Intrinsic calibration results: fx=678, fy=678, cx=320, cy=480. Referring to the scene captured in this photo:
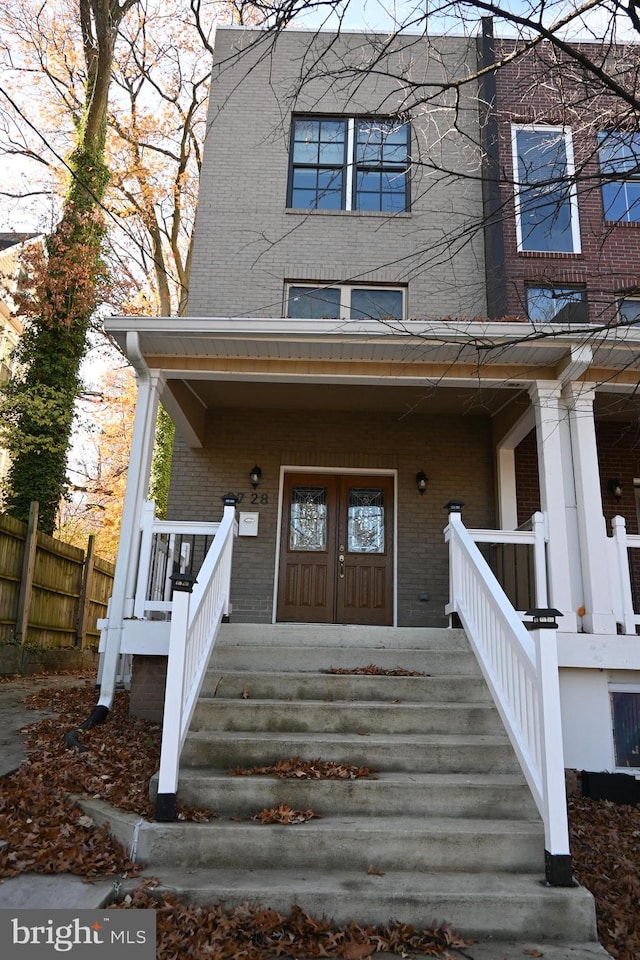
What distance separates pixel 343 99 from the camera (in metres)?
9.79

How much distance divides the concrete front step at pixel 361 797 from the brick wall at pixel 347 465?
4.52 m

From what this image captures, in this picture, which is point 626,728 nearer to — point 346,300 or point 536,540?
point 536,540

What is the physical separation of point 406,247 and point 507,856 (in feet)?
25.8

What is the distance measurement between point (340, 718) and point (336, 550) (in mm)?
4113

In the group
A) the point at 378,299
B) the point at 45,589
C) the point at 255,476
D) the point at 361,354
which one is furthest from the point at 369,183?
the point at 45,589

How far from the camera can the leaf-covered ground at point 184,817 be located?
2.88m

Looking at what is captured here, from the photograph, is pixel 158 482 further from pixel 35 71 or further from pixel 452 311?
pixel 35 71

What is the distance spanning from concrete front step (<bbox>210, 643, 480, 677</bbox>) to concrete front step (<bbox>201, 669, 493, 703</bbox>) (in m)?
0.35

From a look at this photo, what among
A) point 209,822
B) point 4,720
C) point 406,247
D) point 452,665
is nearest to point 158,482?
point 406,247

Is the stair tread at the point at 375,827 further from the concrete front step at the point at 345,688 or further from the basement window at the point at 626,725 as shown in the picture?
the basement window at the point at 626,725

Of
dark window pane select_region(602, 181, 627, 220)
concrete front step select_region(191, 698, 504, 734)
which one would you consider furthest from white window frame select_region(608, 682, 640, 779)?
dark window pane select_region(602, 181, 627, 220)

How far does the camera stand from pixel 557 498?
6195mm

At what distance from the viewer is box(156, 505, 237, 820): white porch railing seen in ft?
12.0

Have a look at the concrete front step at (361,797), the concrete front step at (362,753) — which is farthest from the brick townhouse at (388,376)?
the concrete front step at (361,797)
